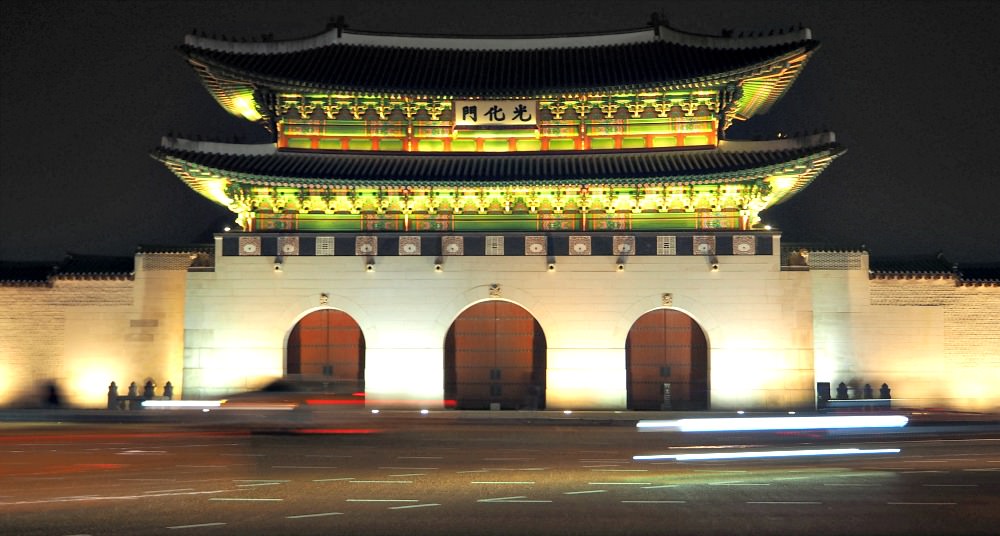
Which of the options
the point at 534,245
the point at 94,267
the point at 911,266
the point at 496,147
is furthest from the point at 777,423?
the point at 94,267

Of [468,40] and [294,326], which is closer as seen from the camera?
[294,326]

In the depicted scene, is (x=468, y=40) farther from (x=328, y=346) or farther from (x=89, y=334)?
(x=89, y=334)

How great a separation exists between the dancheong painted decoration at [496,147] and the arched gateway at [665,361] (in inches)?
121

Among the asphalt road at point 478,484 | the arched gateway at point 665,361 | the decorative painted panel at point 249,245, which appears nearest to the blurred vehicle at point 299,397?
the asphalt road at point 478,484

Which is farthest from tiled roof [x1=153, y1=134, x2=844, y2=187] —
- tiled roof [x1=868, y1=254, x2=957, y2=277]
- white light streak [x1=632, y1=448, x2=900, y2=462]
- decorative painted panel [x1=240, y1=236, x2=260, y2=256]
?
white light streak [x1=632, y1=448, x2=900, y2=462]

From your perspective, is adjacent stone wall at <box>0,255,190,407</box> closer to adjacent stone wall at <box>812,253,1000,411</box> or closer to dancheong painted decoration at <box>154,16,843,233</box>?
dancheong painted decoration at <box>154,16,843,233</box>

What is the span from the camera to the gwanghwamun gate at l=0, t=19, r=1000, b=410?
97.2 ft

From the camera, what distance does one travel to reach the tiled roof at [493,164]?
2880cm

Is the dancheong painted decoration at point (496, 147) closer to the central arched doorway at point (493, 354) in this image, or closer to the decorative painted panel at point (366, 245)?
the decorative painted panel at point (366, 245)

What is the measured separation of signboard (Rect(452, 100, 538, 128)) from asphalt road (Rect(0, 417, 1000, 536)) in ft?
33.8

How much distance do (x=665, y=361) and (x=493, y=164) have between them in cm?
804

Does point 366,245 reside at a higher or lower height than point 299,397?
higher

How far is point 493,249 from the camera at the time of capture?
3025cm

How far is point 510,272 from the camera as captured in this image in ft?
98.7
